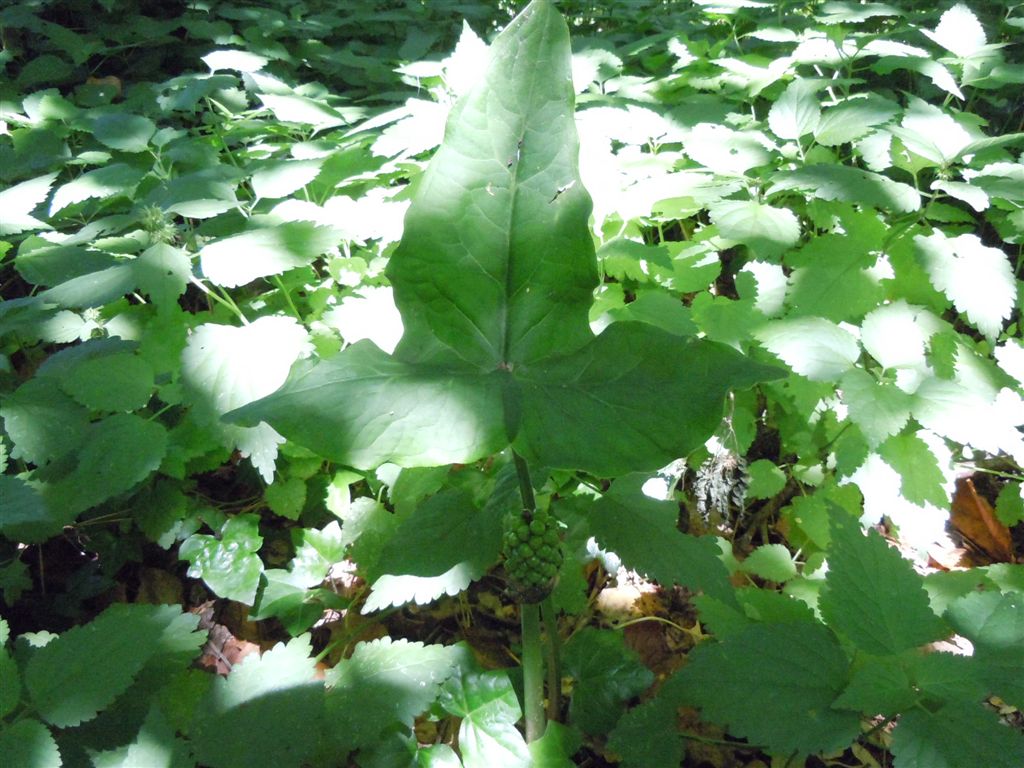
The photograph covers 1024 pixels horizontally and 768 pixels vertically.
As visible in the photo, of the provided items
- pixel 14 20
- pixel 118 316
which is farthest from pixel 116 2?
pixel 118 316

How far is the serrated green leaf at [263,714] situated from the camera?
120 centimetres

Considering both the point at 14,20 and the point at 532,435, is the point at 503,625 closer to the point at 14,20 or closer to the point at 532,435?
the point at 532,435

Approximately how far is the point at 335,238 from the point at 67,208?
4.58ft

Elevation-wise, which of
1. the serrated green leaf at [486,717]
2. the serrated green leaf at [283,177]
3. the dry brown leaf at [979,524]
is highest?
the serrated green leaf at [283,177]

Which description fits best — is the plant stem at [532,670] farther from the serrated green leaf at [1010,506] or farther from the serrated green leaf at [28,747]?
the serrated green leaf at [1010,506]

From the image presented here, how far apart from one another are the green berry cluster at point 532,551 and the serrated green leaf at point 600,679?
19.1 inches

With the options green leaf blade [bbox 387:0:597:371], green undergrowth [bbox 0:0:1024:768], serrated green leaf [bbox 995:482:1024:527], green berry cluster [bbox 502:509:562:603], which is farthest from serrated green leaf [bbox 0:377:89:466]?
serrated green leaf [bbox 995:482:1024:527]

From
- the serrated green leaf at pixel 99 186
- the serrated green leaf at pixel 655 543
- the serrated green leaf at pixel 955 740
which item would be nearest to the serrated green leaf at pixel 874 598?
the serrated green leaf at pixel 955 740

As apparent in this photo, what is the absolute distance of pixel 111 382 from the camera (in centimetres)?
172

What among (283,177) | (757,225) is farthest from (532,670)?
(283,177)

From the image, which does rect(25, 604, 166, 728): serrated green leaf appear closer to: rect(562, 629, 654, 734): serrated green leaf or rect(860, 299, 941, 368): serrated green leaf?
rect(562, 629, 654, 734): serrated green leaf

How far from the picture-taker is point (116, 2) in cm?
459

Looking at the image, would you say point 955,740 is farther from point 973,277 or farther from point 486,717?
point 973,277

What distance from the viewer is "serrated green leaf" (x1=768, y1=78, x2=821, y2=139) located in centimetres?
207
